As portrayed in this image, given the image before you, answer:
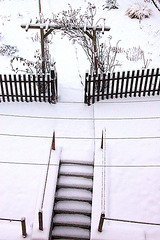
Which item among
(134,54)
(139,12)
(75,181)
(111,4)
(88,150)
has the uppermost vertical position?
(111,4)

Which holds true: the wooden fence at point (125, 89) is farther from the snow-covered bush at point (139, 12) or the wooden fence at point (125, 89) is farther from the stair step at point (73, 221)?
the snow-covered bush at point (139, 12)

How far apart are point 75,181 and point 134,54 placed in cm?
757

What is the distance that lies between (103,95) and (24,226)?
197 inches

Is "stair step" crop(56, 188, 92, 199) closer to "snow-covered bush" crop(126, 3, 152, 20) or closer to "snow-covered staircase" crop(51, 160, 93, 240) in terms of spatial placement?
"snow-covered staircase" crop(51, 160, 93, 240)

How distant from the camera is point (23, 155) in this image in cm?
699

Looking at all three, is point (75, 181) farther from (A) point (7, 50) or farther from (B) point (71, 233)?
(A) point (7, 50)

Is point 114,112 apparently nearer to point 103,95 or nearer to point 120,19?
point 103,95

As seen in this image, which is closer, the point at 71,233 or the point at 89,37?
the point at 71,233

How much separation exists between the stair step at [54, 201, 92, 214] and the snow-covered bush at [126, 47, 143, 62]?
7495 millimetres

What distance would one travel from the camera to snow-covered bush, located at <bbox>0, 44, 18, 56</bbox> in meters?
12.0

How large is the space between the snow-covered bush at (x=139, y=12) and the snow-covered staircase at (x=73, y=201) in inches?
429

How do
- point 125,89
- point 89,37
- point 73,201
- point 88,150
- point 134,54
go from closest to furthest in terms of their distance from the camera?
point 73,201
point 88,150
point 89,37
point 125,89
point 134,54

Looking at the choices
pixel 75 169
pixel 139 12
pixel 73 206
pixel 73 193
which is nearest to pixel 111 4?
pixel 139 12

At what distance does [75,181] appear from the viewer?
6570mm
